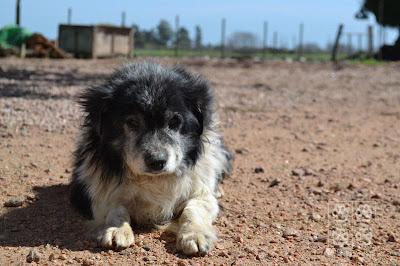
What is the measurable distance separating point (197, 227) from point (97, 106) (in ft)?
3.97

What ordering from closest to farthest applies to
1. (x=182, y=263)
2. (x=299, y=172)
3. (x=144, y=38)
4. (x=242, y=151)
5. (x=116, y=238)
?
(x=182, y=263), (x=116, y=238), (x=299, y=172), (x=242, y=151), (x=144, y=38)

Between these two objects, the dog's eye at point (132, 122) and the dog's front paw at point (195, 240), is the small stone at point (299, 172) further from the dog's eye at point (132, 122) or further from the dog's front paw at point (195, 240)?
the dog's eye at point (132, 122)

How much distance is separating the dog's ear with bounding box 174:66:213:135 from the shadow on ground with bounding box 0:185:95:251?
1.21 metres

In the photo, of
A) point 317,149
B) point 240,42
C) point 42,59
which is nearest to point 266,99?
point 317,149

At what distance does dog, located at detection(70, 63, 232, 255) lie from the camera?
4.28 meters

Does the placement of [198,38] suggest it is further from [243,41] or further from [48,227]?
[48,227]

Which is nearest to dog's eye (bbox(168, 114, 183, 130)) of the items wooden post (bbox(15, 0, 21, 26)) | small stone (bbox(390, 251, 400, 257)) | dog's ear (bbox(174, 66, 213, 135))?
dog's ear (bbox(174, 66, 213, 135))

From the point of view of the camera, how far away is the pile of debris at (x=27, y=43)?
22672mm

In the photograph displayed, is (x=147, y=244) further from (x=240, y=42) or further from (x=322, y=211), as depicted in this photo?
(x=240, y=42)

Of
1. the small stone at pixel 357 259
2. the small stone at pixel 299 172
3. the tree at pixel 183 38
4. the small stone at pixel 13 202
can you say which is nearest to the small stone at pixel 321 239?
the small stone at pixel 357 259

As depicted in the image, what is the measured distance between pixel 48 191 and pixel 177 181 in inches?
59.1

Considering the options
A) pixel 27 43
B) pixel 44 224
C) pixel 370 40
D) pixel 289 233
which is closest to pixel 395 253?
pixel 289 233

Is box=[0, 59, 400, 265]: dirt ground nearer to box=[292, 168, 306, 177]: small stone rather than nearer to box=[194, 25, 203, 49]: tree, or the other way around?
box=[292, 168, 306, 177]: small stone

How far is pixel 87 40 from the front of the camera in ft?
80.9
